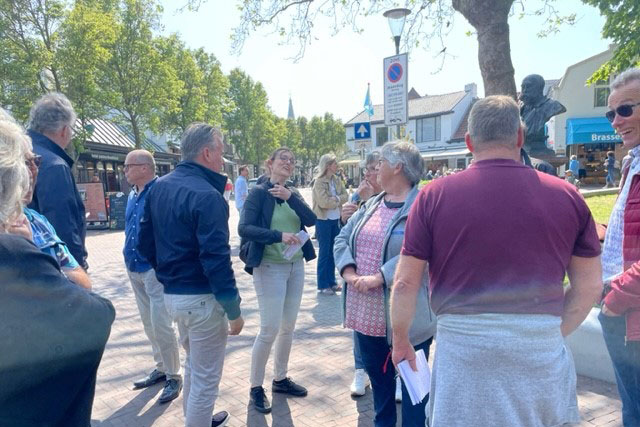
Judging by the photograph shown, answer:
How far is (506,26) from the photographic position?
262 inches

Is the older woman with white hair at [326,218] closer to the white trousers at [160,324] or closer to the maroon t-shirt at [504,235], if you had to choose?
the white trousers at [160,324]

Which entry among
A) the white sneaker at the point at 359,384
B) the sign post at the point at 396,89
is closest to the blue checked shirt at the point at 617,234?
the white sneaker at the point at 359,384

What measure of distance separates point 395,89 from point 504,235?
6.05m

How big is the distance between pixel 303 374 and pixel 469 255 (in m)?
2.76

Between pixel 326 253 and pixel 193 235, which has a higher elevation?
pixel 193 235

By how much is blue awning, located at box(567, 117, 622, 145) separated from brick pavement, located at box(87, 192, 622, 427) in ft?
81.8

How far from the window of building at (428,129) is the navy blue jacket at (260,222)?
3888 cm

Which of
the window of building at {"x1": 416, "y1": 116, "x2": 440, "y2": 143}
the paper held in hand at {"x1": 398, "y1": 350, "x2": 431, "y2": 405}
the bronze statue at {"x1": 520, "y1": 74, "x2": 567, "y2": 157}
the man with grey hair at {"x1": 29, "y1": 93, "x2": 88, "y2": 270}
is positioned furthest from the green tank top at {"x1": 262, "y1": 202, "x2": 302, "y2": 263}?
the window of building at {"x1": 416, "y1": 116, "x2": 440, "y2": 143}

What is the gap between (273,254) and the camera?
343 centimetres

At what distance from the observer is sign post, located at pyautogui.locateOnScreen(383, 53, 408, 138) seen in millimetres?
7157

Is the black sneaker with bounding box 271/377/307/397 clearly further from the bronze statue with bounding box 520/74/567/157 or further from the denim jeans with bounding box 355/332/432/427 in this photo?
the bronze statue with bounding box 520/74/567/157

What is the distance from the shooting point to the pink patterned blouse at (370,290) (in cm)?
266

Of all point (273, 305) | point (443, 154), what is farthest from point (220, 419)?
point (443, 154)

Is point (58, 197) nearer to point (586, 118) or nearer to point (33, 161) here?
point (33, 161)
